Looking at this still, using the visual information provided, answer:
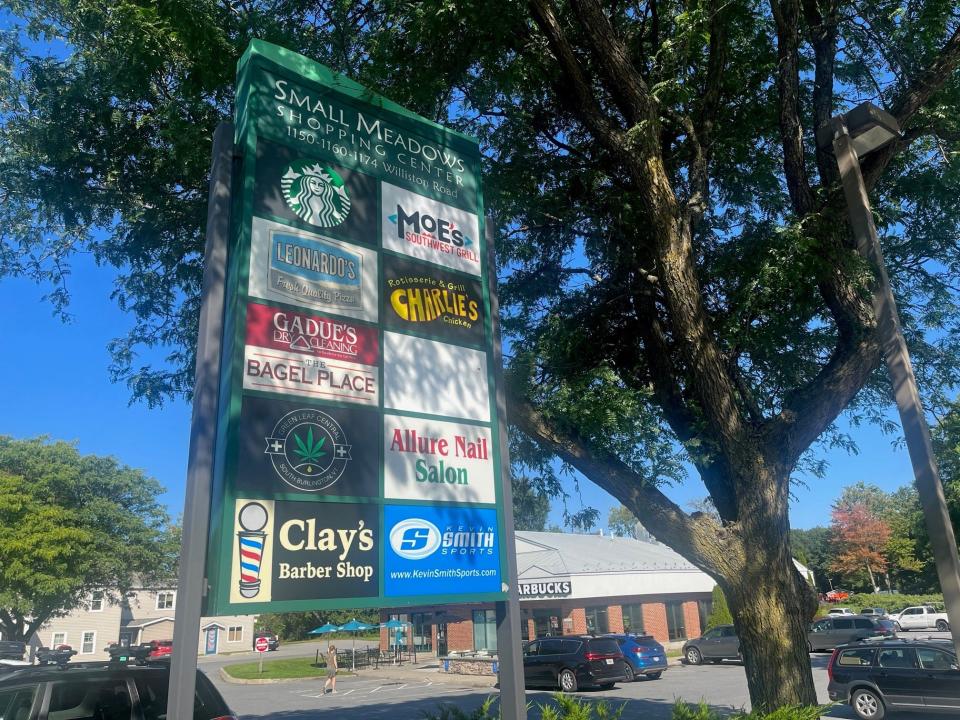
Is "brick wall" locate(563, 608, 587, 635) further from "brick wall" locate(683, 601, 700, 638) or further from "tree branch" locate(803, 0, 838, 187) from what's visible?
"tree branch" locate(803, 0, 838, 187)

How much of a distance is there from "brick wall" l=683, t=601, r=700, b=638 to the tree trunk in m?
31.7

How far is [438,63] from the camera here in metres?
9.73

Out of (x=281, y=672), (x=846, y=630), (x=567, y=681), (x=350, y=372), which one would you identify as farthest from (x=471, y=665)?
(x=350, y=372)

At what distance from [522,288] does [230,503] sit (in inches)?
322

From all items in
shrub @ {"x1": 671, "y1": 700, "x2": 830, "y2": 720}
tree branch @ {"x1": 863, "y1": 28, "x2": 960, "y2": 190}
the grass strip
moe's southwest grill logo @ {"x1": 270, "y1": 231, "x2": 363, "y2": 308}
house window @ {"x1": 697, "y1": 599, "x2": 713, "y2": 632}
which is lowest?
the grass strip

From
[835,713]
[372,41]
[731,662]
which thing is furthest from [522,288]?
[731,662]

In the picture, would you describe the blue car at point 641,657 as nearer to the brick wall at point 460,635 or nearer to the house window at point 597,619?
the house window at point 597,619

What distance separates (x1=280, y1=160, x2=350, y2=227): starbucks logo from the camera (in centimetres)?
598

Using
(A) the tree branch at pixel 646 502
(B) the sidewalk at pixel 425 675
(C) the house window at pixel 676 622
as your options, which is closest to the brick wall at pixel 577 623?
(B) the sidewalk at pixel 425 675

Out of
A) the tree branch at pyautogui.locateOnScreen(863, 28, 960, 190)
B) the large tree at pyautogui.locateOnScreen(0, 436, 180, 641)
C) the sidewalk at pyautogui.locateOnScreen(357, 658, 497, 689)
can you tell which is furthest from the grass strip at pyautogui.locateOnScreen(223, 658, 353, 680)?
the tree branch at pyautogui.locateOnScreen(863, 28, 960, 190)

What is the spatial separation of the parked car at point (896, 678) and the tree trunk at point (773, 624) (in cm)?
757

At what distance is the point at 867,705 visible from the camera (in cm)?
1524

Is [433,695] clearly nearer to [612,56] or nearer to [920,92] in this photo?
[612,56]

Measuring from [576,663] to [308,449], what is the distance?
19.3 meters
